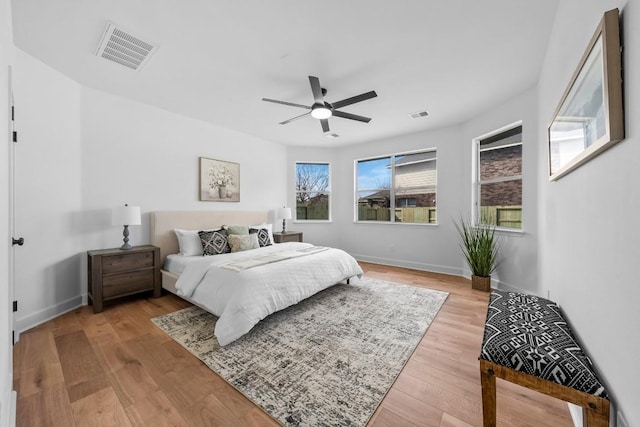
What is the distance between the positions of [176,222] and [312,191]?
307cm

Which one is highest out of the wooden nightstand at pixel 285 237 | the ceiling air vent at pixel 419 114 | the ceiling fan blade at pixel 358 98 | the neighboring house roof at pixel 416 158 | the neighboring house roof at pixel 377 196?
the ceiling air vent at pixel 419 114

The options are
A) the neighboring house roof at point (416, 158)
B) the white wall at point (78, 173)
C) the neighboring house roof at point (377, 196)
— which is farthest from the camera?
the neighboring house roof at point (377, 196)

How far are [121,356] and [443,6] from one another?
3.65 m

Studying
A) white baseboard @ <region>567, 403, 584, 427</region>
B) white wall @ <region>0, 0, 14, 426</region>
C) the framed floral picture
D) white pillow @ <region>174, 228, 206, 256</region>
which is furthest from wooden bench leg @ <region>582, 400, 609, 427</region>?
the framed floral picture

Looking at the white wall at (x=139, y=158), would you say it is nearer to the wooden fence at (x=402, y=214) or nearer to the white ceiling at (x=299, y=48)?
the white ceiling at (x=299, y=48)

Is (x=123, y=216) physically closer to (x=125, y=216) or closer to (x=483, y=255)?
(x=125, y=216)

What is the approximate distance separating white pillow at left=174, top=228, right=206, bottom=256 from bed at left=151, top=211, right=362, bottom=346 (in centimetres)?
1

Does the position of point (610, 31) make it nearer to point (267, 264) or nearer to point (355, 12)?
point (355, 12)

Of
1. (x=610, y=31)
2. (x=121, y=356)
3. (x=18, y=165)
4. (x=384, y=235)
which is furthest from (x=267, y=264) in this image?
(x=384, y=235)

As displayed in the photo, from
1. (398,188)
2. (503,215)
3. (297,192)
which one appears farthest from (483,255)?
(297,192)

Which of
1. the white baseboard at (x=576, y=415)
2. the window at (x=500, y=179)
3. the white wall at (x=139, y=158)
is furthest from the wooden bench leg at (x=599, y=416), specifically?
the white wall at (x=139, y=158)

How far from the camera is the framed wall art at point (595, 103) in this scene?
2.88 ft

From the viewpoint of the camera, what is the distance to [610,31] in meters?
0.91

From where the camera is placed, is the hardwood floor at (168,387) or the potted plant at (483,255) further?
the potted plant at (483,255)
